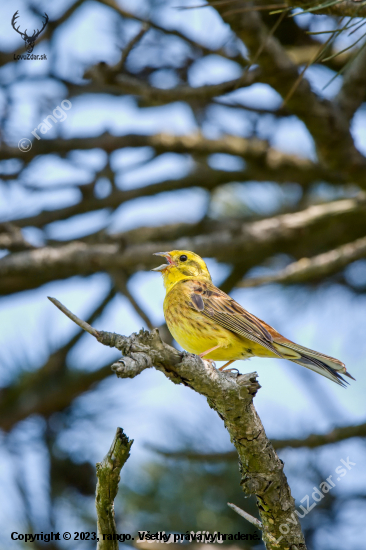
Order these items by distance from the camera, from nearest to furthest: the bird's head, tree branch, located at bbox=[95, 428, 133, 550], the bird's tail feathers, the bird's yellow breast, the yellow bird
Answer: tree branch, located at bbox=[95, 428, 133, 550] → the bird's tail feathers → the yellow bird → the bird's yellow breast → the bird's head

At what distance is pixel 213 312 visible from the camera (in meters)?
A: 3.97

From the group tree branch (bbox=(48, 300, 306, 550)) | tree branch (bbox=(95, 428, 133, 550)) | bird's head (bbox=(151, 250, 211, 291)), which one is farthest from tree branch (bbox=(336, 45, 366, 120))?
tree branch (bbox=(95, 428, 133, 550))

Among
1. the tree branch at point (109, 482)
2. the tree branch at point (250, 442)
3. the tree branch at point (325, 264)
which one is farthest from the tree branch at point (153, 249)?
the tree branch at point (109, 482)

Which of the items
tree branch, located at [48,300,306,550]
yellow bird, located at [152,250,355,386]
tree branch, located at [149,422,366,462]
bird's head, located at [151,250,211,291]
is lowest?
tree branch, located at [48,300,306,550]

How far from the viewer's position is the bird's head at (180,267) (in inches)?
188

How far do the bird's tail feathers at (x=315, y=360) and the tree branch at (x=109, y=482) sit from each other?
1.81 meters

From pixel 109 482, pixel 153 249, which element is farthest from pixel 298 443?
pixel 109 482

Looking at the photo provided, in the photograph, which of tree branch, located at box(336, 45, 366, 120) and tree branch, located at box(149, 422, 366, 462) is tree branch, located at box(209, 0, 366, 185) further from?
A: tree branch, located at box(149, 422, 366, 462)

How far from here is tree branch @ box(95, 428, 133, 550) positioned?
1.92 m

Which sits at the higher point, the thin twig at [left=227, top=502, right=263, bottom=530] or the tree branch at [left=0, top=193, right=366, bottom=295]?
the tree branch at [left=0, top=193, right=366, bottom=295]

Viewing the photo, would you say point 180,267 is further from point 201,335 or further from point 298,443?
point 298,443

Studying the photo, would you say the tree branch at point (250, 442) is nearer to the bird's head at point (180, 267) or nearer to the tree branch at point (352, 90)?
the bird's head at point (180, 267)

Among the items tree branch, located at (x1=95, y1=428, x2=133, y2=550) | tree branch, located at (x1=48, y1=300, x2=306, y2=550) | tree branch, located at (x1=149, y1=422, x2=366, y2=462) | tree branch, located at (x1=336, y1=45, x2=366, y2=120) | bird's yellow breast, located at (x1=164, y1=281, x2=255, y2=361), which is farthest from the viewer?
tree branch, located at (x1=336, y1=45, x2=366, y2=120)

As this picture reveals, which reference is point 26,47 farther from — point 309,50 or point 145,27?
point 309,50
